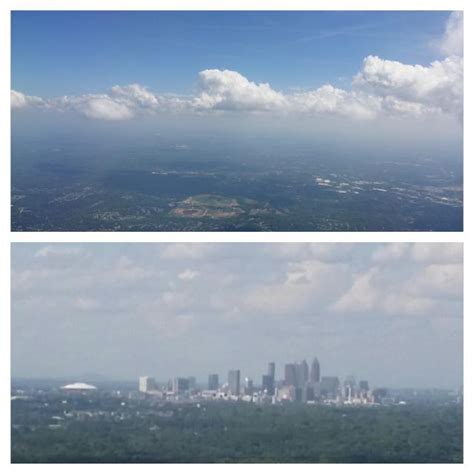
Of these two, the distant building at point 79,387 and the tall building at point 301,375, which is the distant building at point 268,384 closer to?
the tall building at point 301,375

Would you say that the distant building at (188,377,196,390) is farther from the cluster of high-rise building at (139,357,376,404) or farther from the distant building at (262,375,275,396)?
the distant building at (262,375,275,396)

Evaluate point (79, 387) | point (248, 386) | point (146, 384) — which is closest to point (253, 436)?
point (248, 386)

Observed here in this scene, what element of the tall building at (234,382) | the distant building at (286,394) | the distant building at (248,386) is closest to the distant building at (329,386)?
the distant building at (286,394)

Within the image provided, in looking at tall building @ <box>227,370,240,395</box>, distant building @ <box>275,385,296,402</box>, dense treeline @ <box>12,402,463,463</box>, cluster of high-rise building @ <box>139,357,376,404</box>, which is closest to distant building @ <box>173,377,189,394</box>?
cluster of high-rise building @ <box>139,357,376,404</box>

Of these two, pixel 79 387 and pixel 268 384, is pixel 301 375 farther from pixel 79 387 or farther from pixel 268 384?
pixel 79 387

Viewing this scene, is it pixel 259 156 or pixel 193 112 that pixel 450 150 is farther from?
pixel 193 112

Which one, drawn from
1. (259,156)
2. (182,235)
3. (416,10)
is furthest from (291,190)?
(416,10)
